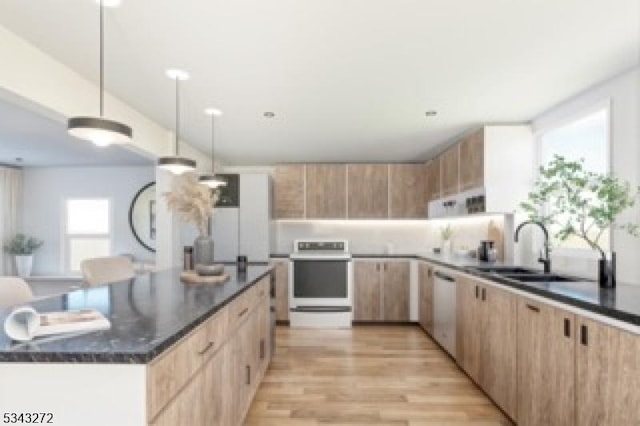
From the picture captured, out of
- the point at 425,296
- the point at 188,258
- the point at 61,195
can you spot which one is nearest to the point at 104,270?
the point at 188,258

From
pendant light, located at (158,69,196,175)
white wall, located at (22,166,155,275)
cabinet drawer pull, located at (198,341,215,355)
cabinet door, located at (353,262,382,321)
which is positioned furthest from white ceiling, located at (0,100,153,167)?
cabinet door, located at (353,262,382,321)

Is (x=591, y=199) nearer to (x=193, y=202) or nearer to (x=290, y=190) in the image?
(x=193, y=202)

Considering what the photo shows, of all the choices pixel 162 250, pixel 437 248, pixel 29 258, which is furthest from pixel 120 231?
pixel 437 248

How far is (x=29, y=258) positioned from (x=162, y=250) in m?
3.49

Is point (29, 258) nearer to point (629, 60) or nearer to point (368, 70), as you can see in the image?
point (368, 70)

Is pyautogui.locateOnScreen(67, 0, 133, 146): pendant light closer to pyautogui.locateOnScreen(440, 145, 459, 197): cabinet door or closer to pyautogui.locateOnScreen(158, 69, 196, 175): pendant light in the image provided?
pyautogui.locateOnScreen(158, 69, 196, 175): pendant light

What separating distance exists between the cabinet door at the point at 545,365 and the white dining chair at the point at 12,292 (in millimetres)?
2689

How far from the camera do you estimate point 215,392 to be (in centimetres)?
187

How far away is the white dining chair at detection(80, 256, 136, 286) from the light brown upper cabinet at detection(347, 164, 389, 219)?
3303 millimetres

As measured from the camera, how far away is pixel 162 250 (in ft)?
14.0

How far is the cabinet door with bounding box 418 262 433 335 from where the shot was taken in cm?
462

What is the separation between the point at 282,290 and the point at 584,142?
381cm

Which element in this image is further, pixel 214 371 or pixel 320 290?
pixel 320 290

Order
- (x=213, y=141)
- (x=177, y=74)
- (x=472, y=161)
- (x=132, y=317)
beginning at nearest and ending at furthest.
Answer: (x=132, y=317), (x=177, y=74), (x=472, y=161), (x=213, y=141)
